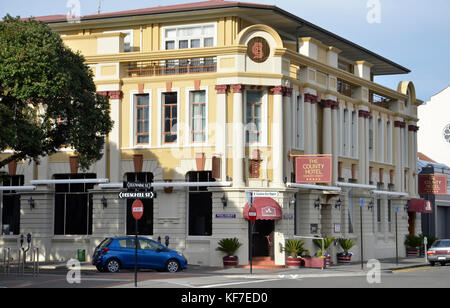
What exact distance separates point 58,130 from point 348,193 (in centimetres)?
2006

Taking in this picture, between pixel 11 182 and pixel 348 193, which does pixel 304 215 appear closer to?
pixel 348 193

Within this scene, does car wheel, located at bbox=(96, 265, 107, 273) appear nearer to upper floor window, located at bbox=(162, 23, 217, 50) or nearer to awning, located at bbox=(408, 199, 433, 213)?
upper floor window, located at bbox=(162, 23, 217, 50)

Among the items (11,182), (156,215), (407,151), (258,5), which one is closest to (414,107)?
(407,151)

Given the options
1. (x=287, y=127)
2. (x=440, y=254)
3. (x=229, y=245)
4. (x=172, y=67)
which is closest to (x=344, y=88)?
(x=287, y=127)

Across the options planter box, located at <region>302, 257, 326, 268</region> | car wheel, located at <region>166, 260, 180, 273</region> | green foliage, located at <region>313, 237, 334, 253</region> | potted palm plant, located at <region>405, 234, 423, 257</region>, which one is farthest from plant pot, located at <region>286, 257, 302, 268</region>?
potted palm plant, located at <region>405, 234, 423, 257</region>

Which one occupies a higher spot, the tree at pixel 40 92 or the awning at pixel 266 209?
the tree at pixel 40 92

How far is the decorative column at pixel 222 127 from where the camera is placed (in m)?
39.2

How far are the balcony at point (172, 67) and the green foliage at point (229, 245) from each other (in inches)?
332

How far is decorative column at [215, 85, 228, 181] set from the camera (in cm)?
3916

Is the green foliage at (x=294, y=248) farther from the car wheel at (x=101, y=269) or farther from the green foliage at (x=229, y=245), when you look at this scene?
the car wheel at (x=101, y=269)

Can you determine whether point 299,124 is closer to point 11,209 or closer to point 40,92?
point 11,209

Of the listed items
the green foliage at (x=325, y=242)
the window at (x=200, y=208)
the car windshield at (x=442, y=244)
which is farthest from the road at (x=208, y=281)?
the car windshield at (x=442, y=244)

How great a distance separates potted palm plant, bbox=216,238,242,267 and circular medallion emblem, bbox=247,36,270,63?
28.8 feet

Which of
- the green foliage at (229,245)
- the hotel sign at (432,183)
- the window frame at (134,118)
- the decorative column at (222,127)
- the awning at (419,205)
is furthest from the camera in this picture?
the hotel sign at (432,183)
